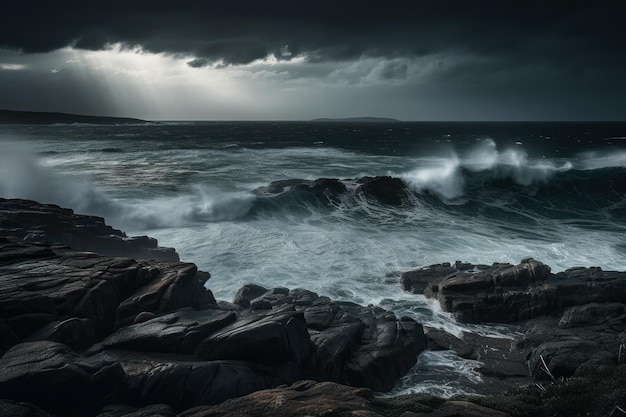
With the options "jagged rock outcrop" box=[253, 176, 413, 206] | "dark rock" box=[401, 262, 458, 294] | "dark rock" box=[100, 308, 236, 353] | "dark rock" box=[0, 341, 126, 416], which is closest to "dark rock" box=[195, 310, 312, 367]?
"dark rock" box=[100, 308, 236, 353]

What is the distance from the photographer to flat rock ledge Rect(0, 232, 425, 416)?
9.52m

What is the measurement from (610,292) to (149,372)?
702 inches

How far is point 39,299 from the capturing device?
1159cm

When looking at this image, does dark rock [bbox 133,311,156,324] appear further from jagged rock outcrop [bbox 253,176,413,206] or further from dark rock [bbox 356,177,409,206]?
dark rock [bbox 356,177,409,206]

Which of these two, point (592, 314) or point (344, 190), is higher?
point (344, 190)

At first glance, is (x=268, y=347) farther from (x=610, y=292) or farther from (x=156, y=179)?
(x=156, y=179)

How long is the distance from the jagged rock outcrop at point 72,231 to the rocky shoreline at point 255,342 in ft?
3.29

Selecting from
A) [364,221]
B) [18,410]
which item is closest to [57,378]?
[18,410]

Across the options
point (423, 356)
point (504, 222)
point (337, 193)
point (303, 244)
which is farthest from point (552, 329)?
point (337, 193)

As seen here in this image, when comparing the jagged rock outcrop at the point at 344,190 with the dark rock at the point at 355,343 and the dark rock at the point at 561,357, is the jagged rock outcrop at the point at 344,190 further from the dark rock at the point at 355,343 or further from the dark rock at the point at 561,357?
the dark rock at the point at 561,357

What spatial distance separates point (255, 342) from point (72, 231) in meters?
15.0

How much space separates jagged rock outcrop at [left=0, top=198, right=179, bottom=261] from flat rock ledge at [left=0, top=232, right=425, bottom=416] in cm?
556

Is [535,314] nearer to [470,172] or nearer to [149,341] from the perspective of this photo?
[149,341]

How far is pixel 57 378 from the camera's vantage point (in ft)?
29.9
